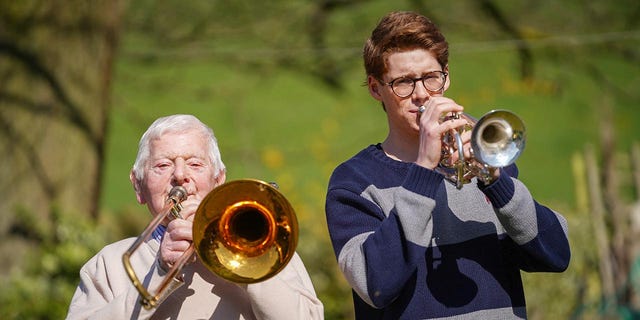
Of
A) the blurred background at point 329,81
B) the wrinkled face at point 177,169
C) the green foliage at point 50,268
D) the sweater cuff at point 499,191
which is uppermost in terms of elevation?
the blurred background at point 329,81

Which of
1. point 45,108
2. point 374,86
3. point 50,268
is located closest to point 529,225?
point 374,86

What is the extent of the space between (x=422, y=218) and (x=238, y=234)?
1.87 ft

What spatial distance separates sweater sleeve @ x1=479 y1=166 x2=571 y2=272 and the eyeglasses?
342 mm

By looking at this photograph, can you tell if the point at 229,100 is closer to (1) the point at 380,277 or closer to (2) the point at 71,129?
(2) the point at 71,129

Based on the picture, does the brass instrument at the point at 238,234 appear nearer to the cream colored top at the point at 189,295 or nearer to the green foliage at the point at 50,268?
the cream colored top at the point at 189,295

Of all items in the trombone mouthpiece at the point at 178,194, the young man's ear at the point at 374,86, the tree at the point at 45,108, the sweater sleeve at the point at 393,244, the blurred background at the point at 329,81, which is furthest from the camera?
the blurred background at the point at 329,81

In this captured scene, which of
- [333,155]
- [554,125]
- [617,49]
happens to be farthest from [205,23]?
[617,49]

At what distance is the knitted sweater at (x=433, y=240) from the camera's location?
2777mm

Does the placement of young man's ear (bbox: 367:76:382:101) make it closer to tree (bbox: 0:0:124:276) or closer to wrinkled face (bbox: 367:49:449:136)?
wrinkled face (bbox: 367:49:449:136)

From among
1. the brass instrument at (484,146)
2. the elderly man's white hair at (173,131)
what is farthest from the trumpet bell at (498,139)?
the elderly man's white hair at (173,131)

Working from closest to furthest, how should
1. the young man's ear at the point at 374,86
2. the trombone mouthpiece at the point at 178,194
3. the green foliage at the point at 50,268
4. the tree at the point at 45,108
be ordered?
the trombone mouthpiece at the point at 178,194
the young man's ear at the point at 374,86
the green foliage at the point at 50,268
the tree at the point at 45,108

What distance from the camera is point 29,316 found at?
643 cm

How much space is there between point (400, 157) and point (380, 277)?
46cm

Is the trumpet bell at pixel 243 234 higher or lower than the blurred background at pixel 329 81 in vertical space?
lower
